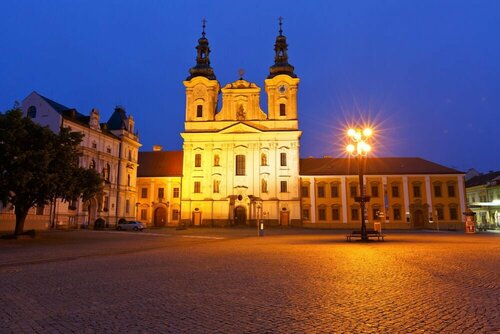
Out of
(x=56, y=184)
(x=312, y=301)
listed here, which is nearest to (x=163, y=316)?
(x=312, y=301)

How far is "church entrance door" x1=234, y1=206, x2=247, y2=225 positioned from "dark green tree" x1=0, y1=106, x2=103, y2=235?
3258 cm

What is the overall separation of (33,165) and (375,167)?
50.1 m

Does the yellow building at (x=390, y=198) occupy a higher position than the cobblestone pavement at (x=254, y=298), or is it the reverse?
the yellow building at (x=390, y=198)

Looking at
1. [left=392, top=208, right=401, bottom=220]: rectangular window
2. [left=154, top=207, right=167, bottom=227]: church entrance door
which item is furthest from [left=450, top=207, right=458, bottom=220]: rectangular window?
[left=154, top=207, right=167, bottom=227]: church entrance door

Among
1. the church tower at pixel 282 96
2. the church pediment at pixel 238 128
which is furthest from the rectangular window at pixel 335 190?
the church pediment at pixel 238 128

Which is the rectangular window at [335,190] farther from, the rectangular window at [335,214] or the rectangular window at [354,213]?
the rectangular window at [354,213]

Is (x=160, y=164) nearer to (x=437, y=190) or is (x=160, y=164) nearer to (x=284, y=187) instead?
(x=284, y=187)

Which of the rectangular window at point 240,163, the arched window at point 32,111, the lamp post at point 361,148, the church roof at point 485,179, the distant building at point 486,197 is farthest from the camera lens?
the church roof at point 485,179

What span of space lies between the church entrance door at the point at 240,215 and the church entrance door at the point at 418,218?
2480cm

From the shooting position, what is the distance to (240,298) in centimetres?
743

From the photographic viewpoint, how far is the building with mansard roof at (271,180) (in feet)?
190

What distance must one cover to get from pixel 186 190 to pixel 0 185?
3658 centimetres

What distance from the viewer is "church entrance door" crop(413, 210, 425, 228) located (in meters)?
58.2

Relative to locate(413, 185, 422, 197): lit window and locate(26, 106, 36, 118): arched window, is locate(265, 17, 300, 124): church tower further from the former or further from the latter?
locate(26, 106, 36, 118): arched window
